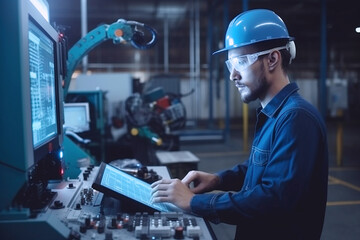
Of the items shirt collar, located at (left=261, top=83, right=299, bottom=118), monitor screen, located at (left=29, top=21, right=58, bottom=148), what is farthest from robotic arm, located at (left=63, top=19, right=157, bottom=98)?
shirt collar, located at (left=261, top=83, right=299, bottom=118)

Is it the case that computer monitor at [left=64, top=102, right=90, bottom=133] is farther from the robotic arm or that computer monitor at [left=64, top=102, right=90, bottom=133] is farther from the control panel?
the control panel

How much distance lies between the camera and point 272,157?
1216mm

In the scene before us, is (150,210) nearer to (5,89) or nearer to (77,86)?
(5,89)

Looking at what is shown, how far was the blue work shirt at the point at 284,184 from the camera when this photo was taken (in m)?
1.14

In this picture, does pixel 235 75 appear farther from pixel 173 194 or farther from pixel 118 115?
pixel 118 115

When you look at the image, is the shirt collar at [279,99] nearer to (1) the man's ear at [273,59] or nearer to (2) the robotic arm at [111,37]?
(1) the man's ear at [273,59]

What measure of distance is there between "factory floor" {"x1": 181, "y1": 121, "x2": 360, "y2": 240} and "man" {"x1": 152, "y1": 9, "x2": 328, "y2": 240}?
2.15 metres

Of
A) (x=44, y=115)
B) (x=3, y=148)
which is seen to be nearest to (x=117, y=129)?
(x=44, y=115)

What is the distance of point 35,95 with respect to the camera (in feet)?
3.97

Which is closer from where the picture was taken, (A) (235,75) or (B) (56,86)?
(A) (235,75)

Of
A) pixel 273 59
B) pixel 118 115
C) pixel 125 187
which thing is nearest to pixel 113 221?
pixel 125 187

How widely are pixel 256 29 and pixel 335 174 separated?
17.0 ft

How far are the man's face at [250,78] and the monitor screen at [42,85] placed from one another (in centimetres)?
75

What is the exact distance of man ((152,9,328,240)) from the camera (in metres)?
1.14
